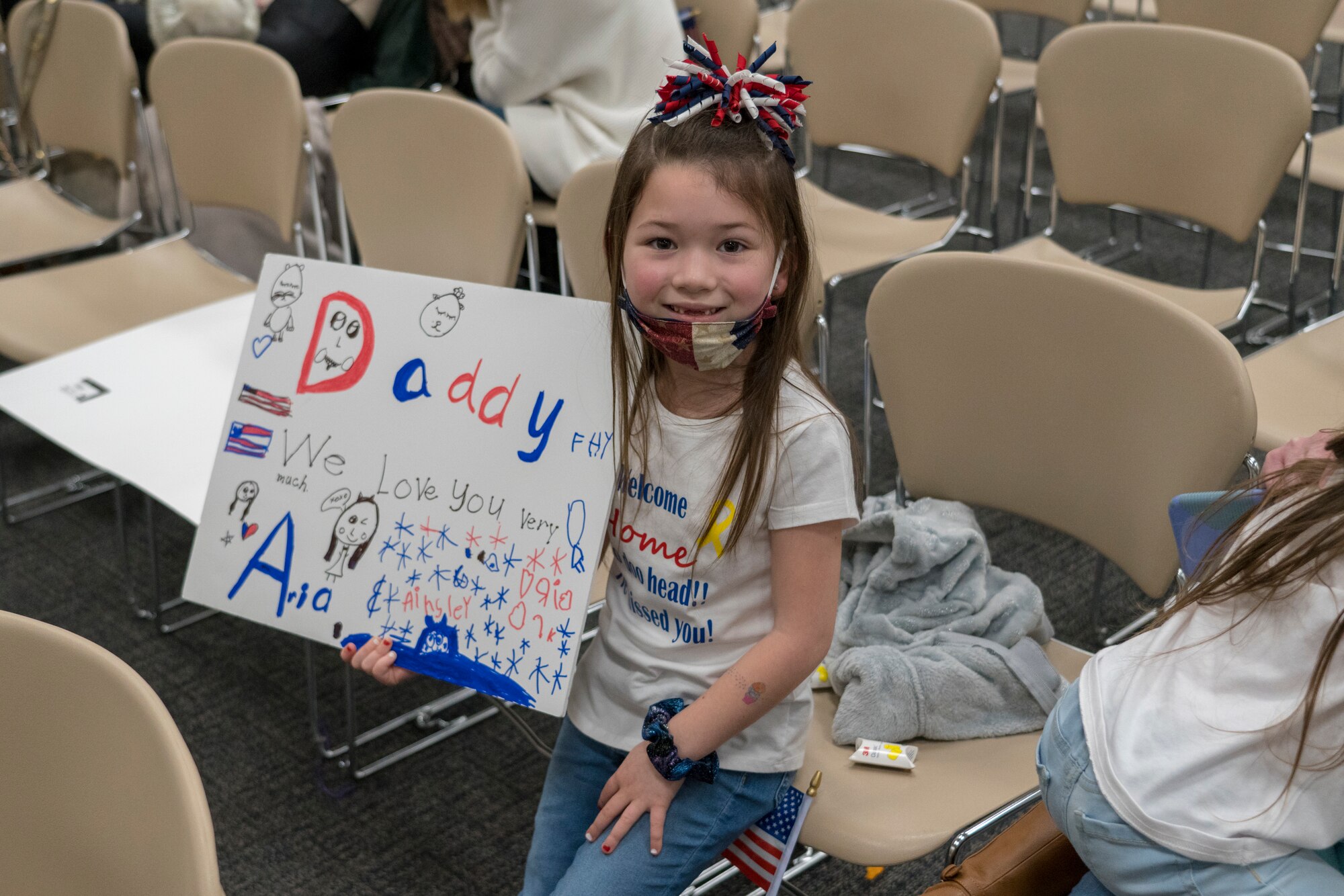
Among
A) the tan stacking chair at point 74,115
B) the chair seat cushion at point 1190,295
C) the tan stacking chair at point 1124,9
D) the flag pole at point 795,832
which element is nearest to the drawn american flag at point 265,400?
the flag pole at point 795,832

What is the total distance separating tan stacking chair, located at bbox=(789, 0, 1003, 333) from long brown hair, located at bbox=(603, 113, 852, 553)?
4.52 ft

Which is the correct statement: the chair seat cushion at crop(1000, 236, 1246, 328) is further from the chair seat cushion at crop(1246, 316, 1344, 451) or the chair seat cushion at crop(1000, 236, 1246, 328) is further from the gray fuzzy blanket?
the gray fuzzy blanket

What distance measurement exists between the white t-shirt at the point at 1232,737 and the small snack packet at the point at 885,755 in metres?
0.33

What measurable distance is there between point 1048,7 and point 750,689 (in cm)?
335

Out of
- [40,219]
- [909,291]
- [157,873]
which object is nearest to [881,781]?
[909,291]

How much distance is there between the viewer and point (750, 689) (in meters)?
1.23

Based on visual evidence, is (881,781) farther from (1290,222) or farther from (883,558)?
(1290,222)

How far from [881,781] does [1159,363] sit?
0.58 m

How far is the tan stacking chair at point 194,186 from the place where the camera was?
2551mm

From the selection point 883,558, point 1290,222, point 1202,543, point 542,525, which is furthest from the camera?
point 1290,222

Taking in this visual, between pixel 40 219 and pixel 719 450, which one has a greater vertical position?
pixel 719 450

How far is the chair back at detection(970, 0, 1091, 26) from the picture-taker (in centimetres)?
384

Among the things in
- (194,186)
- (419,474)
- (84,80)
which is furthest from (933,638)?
(84,80)

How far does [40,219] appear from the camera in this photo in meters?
3.16
